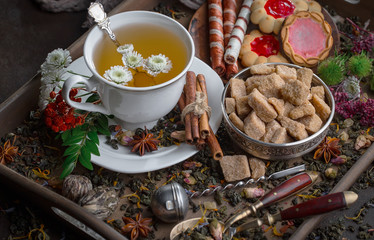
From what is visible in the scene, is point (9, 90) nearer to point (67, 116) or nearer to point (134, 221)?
point (67, 116)

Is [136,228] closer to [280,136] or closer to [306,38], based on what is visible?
[280,136]

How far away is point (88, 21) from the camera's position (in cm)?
234

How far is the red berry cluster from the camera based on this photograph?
1568 mm

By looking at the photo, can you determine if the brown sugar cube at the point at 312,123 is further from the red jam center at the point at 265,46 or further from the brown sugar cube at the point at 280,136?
the red jam center at the point at 265,46

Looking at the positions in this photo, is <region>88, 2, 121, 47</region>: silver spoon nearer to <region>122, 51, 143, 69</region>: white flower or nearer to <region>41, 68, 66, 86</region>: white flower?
<region>122, 51, 143, 69</region>: white flower

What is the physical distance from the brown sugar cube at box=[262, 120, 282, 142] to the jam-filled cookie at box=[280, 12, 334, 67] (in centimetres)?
42

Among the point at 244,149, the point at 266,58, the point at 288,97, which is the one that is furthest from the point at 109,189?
the point at 266,58

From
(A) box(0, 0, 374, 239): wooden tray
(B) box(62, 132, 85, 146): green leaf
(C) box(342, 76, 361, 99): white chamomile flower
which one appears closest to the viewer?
(A) box(0, 0, 374, 239): wooden tray

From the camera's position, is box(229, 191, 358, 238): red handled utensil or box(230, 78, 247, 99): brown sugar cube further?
box(230, 78, 247, 99): brown sugar cube

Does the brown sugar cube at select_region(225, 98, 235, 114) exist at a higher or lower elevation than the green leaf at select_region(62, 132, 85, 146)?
higher

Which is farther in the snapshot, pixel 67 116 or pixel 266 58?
pixel 266 58

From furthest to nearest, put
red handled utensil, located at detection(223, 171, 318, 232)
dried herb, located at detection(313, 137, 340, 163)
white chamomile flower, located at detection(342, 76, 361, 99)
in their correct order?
1. white chamomile flower, located at detection(342, 76, 361, 99)
2. dried herb, located at detection(313, 137, 340, 163)
3. red handled utensil, located at detection(223, 171, 318, 232)

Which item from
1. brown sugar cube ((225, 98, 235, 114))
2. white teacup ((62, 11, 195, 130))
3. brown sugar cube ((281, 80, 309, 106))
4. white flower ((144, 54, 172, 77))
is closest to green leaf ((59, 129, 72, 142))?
white teacup ((62, 11, 195, 130))

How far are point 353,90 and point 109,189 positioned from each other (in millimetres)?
1048
